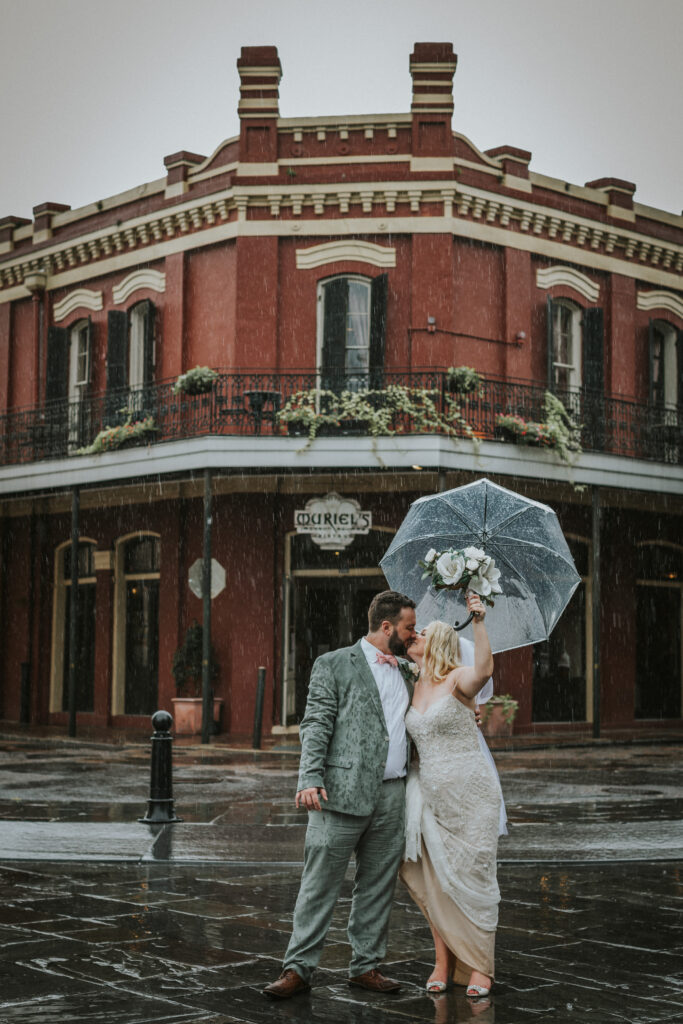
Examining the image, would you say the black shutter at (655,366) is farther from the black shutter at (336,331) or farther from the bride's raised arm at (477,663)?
the bride's raised arm at (477,663)

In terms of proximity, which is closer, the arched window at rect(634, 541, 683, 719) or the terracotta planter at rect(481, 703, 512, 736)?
the terracotta planter at rect(481, 703, 512, 736)

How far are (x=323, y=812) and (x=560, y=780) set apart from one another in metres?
9.07

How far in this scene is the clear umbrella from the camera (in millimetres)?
6359

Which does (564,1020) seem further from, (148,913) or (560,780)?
(560,780)

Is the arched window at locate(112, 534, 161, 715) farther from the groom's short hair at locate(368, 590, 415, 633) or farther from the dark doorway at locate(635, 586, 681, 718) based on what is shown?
the groom's short hair at locate(368, 590, 415, 633)

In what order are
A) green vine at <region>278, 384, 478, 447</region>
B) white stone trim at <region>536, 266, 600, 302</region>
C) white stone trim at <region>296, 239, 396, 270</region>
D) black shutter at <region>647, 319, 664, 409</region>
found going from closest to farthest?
1. green vine at <region>278, 384, 478, 447</region>
2. white stone trim at <region>296, 239, 396, 270</region>
3. white stone trim at <region>536, 266, 600, 302</region>
4. black shutter at <region>647, 319, 664, 409</region>

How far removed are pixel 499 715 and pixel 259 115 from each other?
10.1 metres

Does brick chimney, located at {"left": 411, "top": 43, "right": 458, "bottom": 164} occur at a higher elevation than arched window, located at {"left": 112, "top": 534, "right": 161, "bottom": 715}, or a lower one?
higher

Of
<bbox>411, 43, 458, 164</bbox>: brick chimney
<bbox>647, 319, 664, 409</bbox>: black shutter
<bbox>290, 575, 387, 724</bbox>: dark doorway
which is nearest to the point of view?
<bbox>411, 43, 458, 164</bbox>: brick chimney

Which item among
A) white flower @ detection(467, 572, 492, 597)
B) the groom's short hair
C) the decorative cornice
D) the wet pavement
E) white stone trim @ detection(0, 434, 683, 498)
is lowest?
the wet pavement

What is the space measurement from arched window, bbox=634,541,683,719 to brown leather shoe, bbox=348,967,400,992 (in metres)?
17.4

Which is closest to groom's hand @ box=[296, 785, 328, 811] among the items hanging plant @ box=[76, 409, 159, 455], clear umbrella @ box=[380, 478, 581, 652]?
clear umbrella @ box=[380, 478, 581, 652]

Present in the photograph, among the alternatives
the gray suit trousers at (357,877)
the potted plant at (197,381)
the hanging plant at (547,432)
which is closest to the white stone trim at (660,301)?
the hanging plant at (547,432)

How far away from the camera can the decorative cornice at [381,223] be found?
1981 cm
